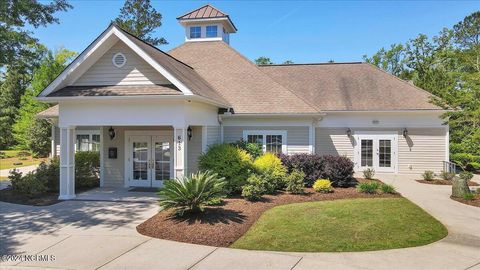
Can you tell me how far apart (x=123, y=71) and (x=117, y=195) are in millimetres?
4584

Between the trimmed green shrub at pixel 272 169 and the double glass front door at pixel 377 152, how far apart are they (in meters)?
7.22

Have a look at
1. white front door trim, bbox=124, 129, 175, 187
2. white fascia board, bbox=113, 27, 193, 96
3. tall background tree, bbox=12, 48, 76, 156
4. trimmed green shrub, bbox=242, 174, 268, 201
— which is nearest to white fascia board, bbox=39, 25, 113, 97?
white fascia board, bbox=113, 27, 193, 96

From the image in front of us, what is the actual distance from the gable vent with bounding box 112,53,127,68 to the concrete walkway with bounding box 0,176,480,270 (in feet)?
16.7

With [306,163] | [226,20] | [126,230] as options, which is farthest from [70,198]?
[226,20]

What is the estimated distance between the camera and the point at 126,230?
8.45m

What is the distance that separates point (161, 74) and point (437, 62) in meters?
29.7

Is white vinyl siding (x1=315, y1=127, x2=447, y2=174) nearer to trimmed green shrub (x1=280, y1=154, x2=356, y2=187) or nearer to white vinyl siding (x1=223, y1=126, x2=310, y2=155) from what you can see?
white vinyl siding (x1=223, y1=126, x2=310, y2=155)

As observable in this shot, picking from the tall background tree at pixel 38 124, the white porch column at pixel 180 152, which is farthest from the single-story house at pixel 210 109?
the tall background tree at pixel 38 124

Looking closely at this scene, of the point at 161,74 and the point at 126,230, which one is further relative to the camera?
the point at 161,74

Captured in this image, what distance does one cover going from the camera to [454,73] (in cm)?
1296

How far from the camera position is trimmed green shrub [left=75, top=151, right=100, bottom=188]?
14.5m

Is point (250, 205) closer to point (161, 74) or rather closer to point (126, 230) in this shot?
Result: point (126, 230)

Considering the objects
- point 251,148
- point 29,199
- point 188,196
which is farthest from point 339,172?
point 29,199

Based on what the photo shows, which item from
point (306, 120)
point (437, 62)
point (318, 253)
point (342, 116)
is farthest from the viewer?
point (437, 62)
